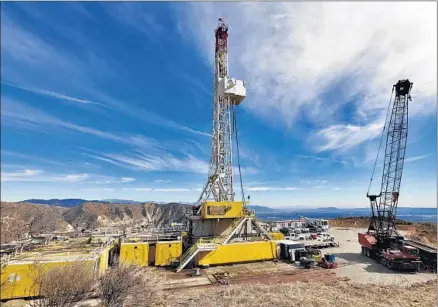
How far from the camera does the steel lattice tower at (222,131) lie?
31609 millimetres

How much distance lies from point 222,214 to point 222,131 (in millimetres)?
10846

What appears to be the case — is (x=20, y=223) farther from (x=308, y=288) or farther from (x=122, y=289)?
(x=308, y=288)

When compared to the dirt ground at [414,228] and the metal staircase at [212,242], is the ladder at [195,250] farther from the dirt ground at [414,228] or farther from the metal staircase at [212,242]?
the dirt ground at [414,228]

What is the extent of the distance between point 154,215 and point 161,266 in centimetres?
8859

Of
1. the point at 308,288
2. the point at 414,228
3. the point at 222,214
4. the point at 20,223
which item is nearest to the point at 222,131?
the point at 222,214

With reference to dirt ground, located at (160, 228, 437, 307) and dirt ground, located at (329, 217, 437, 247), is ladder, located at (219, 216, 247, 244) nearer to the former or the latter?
dirt ground, located at (160, 228, 437, 307)

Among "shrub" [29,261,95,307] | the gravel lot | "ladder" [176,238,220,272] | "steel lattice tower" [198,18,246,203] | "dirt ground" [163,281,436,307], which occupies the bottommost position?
the gravel lot

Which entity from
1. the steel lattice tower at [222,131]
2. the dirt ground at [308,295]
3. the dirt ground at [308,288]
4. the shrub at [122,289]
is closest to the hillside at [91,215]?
the steel lattice tower at [222,131]

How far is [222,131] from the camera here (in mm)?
32656

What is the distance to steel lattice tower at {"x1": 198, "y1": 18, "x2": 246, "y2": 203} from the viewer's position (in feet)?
104

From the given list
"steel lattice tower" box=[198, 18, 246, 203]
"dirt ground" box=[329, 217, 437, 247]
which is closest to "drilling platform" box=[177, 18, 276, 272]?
"steel lattice tower" box=[198, 18, 246, 203]

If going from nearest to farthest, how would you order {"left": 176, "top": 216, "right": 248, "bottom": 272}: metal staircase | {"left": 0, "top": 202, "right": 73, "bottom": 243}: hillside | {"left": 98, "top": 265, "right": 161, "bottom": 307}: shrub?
{"left": 98, "top": 265, "right": 161, "bottom": 307}: shrub
{"left": 176, "top": 216, "right": 248, "bottom": 272}: metal staircase
{"left": 0, "top": 202, "right": 73, "bottom": 243}: hillside

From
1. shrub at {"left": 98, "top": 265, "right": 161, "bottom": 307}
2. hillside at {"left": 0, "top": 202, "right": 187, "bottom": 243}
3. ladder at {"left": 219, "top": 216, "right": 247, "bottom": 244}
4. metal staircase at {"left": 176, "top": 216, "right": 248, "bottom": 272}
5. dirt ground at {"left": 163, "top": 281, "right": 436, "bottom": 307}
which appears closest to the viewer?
shrub at {"left": 98, "top": 265, "right": 161, "bottom": 307}

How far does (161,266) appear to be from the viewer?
2380 centimetres
